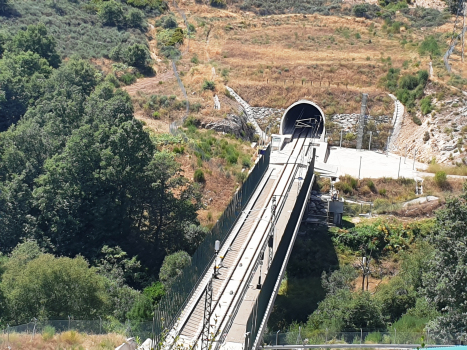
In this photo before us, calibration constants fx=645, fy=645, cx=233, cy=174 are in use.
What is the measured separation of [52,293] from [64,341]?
5591 mm

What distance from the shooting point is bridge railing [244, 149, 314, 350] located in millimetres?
24391

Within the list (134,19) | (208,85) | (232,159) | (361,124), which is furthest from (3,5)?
(361,124)

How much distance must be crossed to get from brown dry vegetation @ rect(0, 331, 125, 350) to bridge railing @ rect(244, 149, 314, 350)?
16.6 ft

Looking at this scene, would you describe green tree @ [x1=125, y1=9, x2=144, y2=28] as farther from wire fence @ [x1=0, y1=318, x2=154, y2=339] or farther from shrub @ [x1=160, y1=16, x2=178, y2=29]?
wire fence @ [x1=0, y1=318, x2=154, y2=339]

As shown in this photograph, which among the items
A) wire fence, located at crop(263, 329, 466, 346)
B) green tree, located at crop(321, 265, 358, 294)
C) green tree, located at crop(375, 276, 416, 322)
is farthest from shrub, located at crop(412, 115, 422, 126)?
wire fence, located at crop(263, 329, 466, 346)

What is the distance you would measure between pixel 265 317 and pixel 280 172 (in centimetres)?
1783

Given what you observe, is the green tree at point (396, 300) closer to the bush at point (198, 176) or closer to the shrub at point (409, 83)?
the bush at point (198, 176)

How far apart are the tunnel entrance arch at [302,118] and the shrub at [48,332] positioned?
111 feet

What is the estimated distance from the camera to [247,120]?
63.9 metres

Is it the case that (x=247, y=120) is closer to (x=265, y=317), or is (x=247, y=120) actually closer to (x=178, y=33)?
(x=178, y=33)

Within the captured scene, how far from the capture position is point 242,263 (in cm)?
3067

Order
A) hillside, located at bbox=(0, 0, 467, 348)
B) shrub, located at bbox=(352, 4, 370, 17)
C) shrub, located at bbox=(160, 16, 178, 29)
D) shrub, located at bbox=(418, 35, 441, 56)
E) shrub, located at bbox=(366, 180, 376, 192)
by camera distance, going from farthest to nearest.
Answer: shrub, located at bbox=(352, 4, 370, 17) < shrub, located at bbox=(160, 16, 178, 29) < shrub, located at bbox=(418, 35, 441, 56) < shrub, located at bbox=(366, 180, 376, 192) < hillside, located at bbox=(0, 0, 467, 348)

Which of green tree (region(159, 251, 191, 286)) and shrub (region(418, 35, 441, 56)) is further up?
shrub (region(418, 35, 441, 56))

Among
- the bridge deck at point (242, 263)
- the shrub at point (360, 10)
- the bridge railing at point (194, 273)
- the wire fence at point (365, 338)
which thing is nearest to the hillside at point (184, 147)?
the wire fence at point (365, 338)
